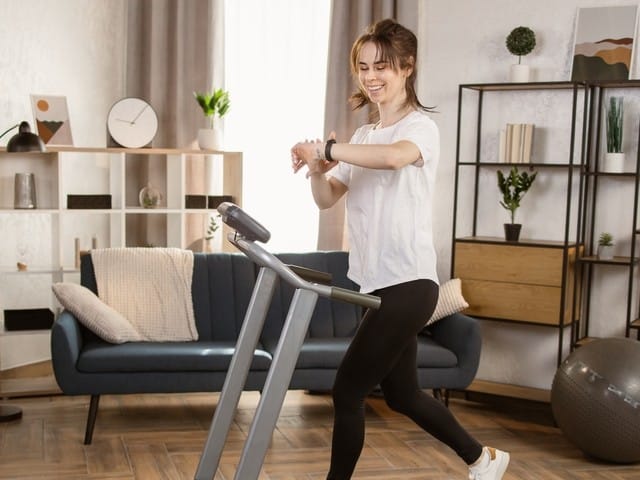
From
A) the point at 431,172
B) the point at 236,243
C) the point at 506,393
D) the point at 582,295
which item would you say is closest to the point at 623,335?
the point at 582,295

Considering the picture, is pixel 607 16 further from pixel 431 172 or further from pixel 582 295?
pixel 431 172

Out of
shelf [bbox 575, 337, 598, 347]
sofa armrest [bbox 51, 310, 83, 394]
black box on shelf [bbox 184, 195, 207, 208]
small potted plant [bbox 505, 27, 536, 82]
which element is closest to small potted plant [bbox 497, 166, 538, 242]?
small potted plant [bbox 505, 27, 536, 82]

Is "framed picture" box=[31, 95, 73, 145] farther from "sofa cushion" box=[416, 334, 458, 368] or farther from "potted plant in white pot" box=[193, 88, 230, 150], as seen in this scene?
"sofa cushion" box=[416, 334, 458, 368]

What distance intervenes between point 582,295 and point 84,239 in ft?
8.94

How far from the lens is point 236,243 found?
224 centimetres

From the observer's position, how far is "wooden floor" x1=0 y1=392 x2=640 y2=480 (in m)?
3.42

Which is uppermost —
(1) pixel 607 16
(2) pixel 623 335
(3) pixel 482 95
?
(1) pixel 607 16

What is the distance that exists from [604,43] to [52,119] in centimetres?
277

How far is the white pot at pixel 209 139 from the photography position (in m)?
4.86

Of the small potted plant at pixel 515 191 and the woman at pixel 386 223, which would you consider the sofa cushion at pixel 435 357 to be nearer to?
the small potted plant at pixel 515 191

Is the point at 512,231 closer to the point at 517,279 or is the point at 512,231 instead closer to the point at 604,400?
the point at 517,279

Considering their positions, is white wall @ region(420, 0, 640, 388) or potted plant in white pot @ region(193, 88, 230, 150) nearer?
white wall @ region(420, 0, 640, 388)

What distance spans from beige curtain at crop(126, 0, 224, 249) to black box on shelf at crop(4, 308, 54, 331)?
39.1 inches

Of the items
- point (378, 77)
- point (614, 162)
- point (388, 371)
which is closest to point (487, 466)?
point (388, 371)
